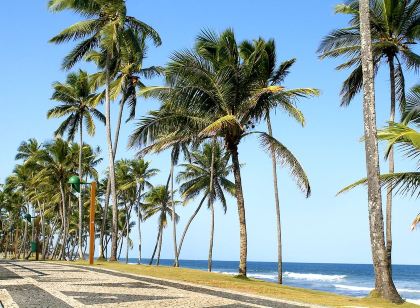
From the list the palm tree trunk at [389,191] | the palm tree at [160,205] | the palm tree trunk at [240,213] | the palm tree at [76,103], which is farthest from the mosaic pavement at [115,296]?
the palm tree at [160,205]

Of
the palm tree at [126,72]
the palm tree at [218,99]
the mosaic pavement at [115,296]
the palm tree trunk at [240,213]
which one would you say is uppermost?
the palm tree at [126,72]

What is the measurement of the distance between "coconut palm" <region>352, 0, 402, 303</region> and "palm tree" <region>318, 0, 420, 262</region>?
4.33 m

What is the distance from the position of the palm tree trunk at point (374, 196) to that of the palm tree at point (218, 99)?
420 centimetres

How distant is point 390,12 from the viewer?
1811cm

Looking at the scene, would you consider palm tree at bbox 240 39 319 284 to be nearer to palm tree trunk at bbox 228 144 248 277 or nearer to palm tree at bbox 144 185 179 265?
palm tree trunk at bbox 228 144 248 277

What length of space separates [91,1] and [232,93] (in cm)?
1413

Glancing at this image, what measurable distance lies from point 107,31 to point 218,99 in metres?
11.3

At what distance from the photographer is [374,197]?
1312cm

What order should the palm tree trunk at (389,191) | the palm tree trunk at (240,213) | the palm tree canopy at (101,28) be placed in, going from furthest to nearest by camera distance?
1. the palm tree canopy at (101,28)
2. the palm tree trunk at (240,213)
3. the palm tree trunk at (389,191)

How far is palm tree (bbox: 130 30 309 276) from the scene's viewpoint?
17922 mm

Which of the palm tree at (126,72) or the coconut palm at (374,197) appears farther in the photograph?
the palm tree at (126,72)

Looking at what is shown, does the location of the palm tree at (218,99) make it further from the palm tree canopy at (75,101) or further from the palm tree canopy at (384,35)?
the palm tree canopy at (75,101)

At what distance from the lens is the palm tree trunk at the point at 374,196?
12734 millimetres

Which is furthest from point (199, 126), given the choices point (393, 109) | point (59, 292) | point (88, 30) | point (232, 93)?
point (88, 30)
